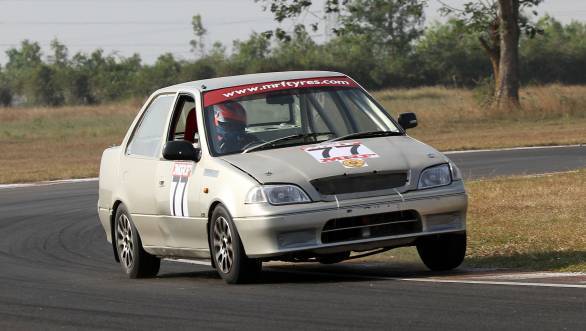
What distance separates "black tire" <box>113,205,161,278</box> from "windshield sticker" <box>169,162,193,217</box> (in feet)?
2.54

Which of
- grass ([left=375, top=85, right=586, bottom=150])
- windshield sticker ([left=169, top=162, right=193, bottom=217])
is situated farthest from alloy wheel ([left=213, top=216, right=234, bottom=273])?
grass ([left=375, top=85, right=586, bottom=150])

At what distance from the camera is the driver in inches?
411

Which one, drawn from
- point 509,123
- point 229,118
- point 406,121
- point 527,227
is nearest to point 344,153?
point 229,118

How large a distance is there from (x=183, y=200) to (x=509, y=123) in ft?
101

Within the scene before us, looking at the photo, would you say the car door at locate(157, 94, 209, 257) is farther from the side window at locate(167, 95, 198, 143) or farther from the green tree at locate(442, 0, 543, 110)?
the green tree at locate(442, 0, 543, 110)

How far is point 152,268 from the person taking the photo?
11516 mm

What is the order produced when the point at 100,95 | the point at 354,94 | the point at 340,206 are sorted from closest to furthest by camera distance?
the point at 340,206
the point at 354,94
the point at 100,95

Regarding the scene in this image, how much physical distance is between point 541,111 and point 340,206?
33.3m

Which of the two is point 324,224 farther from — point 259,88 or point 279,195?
point 259,88

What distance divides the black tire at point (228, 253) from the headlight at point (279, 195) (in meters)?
0.31

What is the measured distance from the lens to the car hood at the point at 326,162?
9.59 metres

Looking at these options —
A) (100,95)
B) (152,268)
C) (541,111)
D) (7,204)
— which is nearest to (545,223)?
(152,268)

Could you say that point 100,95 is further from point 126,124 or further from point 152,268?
point 152,268

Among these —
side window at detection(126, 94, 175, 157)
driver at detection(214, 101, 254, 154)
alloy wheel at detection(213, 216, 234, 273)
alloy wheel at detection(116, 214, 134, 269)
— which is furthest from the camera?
alloy wheel at detection(116, 214, 134, 269)
